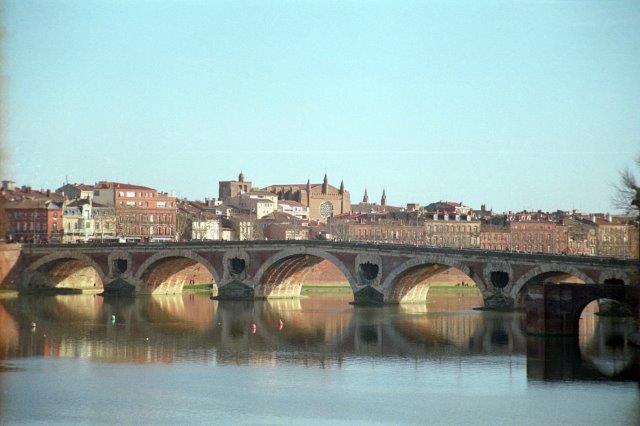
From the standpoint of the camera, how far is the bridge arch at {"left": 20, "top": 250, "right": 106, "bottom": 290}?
283ft

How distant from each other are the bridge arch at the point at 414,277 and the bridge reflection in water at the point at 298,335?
1.04 metres

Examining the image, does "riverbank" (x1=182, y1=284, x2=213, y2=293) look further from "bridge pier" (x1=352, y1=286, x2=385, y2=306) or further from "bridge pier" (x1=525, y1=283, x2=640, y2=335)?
"bridge pier" (x1=525, y1=283, x2=640, y2=335)

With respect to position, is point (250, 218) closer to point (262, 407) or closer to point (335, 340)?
point (335, 340)

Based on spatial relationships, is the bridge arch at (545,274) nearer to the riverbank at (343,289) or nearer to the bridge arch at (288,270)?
the bridge arch at (288,270)

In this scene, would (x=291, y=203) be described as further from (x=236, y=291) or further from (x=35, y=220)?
(x=236, y=291)

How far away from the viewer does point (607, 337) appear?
57.5m

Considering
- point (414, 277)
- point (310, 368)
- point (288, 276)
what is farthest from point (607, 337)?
point (288, 276)

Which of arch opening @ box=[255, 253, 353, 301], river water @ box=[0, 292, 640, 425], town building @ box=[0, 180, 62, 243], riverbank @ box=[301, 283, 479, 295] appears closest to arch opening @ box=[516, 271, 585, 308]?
river water @ box=[0, 292, 640, 425]

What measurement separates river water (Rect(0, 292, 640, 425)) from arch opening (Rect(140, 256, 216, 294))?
40.5ft

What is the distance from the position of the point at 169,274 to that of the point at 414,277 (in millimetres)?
18682

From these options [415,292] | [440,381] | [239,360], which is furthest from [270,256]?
[440,381]

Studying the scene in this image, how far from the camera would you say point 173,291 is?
3492 inches

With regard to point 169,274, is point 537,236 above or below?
above

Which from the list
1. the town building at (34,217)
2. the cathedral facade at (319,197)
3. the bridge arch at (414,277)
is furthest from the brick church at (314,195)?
the bridge arch at (414,277)
